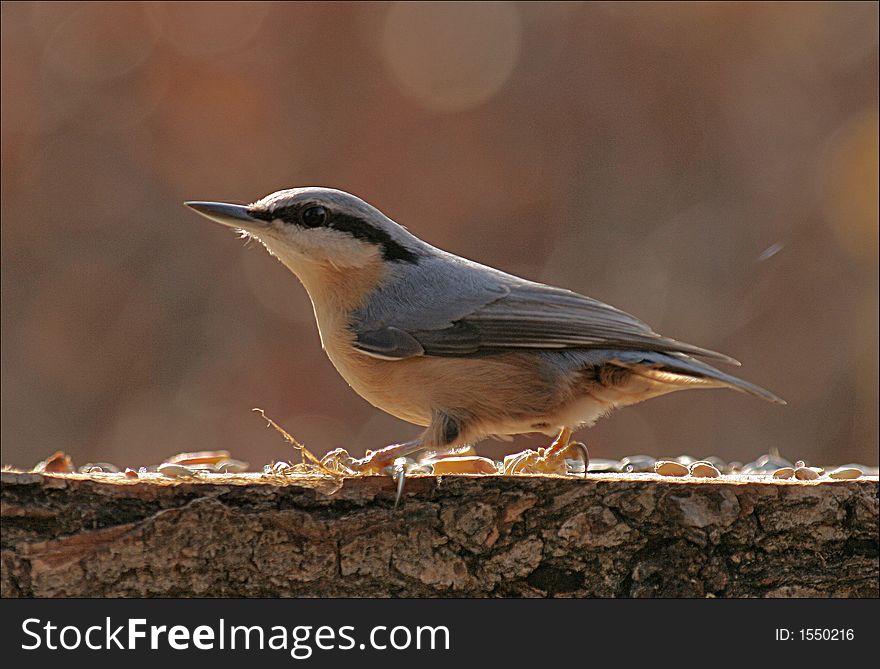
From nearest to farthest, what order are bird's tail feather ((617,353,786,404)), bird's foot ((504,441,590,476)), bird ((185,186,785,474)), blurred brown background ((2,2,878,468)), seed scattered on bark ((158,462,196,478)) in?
seed scattered on bark ((158,462,196,478)) → bird's tail feather ((617,353,786,404)) → bird ((185,186,785,474)) → bird's foot ((504,441,590,476)) → blurred brown background ((2,2,878,468))

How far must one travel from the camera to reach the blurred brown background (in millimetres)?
7914

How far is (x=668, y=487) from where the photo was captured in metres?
2.82

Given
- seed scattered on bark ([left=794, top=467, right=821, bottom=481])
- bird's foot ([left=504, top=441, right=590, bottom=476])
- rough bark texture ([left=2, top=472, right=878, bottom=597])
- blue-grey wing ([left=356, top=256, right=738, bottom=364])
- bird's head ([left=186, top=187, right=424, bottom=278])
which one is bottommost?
rough bark texture ([left=2, top=472, right=878, bottom=597])

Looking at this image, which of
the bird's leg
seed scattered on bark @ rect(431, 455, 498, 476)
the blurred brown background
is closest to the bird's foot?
the bird's leg

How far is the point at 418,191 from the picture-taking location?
860 cm

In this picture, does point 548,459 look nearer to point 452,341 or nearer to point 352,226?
point 452,341

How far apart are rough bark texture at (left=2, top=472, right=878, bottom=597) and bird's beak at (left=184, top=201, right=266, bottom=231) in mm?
1110

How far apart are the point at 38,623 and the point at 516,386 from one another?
1.65m

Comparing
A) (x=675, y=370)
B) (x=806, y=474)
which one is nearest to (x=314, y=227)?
(x=675, y=370)

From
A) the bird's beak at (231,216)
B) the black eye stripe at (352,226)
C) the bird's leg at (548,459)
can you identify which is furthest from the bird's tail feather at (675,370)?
the bird's beak at (231,216)

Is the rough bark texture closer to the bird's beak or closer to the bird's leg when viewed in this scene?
the bird's leg

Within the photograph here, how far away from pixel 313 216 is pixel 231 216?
281 mm

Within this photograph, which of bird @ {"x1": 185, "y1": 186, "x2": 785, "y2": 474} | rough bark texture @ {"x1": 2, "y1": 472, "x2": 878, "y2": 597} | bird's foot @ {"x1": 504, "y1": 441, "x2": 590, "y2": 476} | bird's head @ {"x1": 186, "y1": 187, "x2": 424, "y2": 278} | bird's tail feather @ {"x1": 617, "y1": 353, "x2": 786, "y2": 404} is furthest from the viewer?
bird's foot @ {"x1": 504, "y1": 441, "x2": 590, "y2": 476}

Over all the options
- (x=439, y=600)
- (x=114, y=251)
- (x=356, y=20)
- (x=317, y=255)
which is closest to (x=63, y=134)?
(x=114, y=251)
